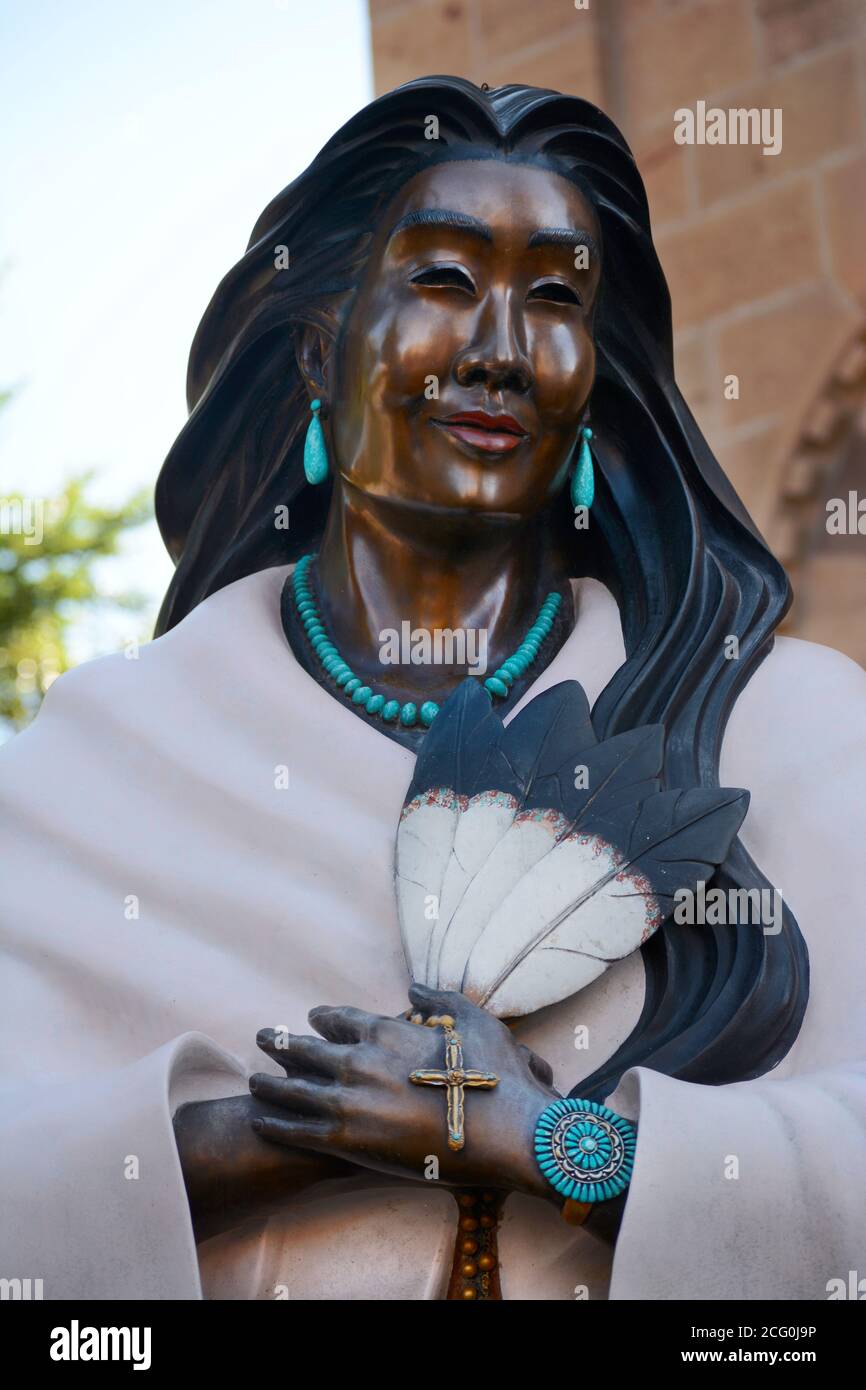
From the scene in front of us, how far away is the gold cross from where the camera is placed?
11.5 ft

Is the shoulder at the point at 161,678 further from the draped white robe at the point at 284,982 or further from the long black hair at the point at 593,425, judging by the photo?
the long black hair at the point at 593,425

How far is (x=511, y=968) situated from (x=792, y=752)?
0.65 m

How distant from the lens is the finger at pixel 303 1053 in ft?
11.7

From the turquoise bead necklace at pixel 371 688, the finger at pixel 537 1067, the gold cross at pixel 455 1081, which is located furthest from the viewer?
the turquoise bead necklace at pixel 371 688

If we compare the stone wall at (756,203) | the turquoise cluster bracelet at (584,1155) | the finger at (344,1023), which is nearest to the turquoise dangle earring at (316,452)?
the finger at (344,1023)

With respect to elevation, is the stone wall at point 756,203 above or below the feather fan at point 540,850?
above

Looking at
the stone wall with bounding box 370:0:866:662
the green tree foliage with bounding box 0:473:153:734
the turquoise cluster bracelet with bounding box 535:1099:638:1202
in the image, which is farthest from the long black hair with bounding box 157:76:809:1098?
the green tree foliage with bounding box 0:473:153:734

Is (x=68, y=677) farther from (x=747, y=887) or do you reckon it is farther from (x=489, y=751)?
(x=747, y=887)

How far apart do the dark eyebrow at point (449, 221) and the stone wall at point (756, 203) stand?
346 centimetres

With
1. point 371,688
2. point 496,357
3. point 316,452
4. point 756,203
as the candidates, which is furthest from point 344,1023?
point 756,203

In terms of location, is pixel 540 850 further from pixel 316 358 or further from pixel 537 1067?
pixel 316 358

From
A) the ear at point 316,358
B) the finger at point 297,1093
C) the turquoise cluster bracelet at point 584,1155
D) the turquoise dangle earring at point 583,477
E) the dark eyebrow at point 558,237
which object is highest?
the dark eyebrow at point 558,237

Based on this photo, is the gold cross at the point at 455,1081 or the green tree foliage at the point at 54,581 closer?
the gold cross at the point at 455,1081
